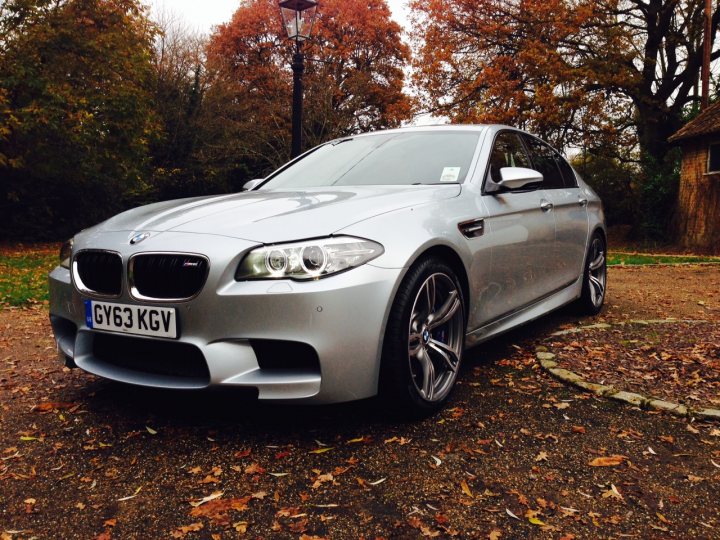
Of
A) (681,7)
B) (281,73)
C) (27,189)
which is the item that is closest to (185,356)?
(27,189)

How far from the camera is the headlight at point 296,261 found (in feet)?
8.35

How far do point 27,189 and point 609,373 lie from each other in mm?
19752

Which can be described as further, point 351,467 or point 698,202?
point 698,202

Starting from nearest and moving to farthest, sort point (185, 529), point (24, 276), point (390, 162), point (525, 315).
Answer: point (185, 529)
point (390, 162)
point (525, 315)
point (24, 276)

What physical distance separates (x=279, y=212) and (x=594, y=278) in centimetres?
360

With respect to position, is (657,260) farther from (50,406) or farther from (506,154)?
(50,406)

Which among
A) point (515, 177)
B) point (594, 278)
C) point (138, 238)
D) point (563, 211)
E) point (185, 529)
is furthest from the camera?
point (594, 278)

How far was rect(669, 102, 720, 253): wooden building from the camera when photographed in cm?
1733

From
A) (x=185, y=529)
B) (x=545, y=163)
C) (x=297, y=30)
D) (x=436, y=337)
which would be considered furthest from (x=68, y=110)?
(x=185, y=529)

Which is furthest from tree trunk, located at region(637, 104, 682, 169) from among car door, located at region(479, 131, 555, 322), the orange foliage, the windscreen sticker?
the windscreen sticker

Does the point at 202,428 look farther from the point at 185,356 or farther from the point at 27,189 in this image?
the point at 27,189

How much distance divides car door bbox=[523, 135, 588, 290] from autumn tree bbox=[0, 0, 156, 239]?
15.0 metres

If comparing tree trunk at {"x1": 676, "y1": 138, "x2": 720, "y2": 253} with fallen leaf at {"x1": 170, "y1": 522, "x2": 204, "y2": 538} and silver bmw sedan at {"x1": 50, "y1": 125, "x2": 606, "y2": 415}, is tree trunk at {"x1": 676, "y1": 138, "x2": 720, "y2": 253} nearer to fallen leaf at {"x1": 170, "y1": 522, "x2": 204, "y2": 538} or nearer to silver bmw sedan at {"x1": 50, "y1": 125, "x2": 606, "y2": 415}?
silver bmw sedan at {"x1": 50, "y1": 125, "x2": 606, "y2": 415}

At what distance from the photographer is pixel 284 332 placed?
2506 mm
